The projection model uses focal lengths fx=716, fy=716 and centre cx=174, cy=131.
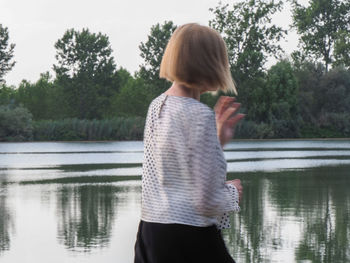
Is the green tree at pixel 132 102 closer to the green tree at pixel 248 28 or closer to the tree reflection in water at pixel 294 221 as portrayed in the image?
the green tree at pixel 248 28

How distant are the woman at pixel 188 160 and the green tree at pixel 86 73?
6774cm

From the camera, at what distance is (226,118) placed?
2.24 meters

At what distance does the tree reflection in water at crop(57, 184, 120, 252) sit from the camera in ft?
28.1

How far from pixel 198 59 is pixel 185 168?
1.11 feet

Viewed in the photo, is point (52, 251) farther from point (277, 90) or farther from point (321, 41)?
point (321, 41)

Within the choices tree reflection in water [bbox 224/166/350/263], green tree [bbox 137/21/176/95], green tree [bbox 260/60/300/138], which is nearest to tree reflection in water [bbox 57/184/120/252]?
tree reflection in water [bbox 224/166/350/263]

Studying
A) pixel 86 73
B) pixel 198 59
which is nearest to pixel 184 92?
pixel 198 59

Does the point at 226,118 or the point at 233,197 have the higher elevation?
the point at 226,118

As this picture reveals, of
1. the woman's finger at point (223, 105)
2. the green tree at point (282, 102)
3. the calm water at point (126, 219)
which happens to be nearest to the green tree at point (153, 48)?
the green tree at point (282, 102)

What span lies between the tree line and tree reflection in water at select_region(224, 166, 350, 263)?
1564 inches

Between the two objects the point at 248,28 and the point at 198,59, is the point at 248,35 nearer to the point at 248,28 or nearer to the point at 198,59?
the point at 248,28

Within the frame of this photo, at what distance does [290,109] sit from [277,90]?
2048 mm

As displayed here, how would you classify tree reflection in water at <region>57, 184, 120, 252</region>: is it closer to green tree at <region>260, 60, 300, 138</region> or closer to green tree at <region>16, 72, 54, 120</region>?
green tree at <region>260, 60, 300, 138</region>

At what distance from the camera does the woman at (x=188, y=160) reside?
2.10 m
